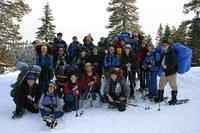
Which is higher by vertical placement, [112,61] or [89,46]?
[89,46]

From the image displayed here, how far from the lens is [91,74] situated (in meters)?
13.7

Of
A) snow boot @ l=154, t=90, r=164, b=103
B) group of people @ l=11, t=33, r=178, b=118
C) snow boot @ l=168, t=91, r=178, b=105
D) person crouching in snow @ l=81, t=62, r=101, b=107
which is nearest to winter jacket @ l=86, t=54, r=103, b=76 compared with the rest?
group of people @ l=11, t=33, r=178, b=118

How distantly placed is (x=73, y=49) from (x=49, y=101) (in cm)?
391

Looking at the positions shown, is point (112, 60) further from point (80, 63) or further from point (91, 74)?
point (80, 63)

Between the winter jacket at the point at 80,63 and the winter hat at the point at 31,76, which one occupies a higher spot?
the winter jacket at the point at 80,63

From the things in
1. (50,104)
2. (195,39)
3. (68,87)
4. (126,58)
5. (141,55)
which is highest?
(195,39)

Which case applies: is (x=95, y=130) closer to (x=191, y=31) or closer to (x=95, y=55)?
(x=95, y=55)

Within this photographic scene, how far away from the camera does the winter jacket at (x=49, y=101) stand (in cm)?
1215

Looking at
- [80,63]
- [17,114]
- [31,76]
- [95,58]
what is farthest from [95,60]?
[17,114]

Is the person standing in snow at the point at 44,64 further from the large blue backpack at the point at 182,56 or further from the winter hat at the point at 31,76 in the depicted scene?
the large blue backpack at the point at 182,56

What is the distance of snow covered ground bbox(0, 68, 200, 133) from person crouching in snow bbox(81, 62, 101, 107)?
1.75ft

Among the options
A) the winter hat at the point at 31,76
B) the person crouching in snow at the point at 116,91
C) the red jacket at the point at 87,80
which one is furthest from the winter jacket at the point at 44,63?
the person crouching in snow at the point at 116,91

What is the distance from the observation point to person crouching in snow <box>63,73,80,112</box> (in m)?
12.9

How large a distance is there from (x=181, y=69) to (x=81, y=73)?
3733 millimetres
